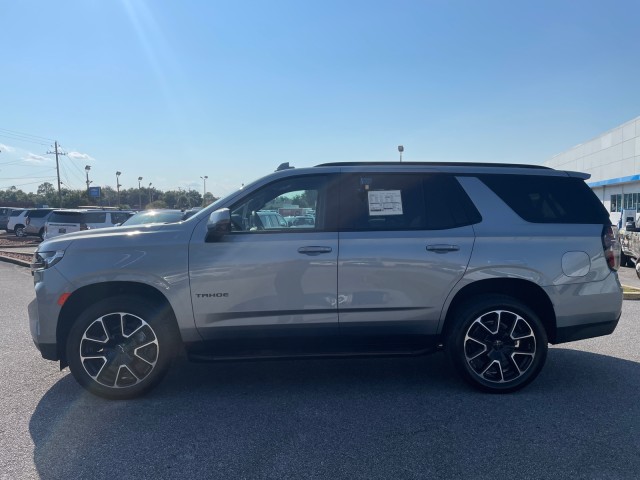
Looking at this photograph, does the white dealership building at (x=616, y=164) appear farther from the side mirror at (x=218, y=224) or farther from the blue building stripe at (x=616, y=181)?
the side mirror at (x=218, y=224)

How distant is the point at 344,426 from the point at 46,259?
9.44ft

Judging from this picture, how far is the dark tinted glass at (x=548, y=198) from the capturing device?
445cm

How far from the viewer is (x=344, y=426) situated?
11.9 ft

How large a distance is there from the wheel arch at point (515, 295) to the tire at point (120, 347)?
2483 mm

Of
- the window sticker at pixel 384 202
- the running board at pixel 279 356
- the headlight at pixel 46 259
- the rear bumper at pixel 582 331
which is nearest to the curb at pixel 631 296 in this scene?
the rear bumper at pixel 582 331

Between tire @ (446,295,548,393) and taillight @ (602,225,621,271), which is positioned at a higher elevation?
taillight @ (602,225,621,271)

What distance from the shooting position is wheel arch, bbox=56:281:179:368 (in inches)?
164

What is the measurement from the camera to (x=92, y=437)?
3506mm

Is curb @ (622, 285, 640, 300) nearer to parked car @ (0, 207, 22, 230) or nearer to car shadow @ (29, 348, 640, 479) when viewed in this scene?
car shadow @ (29, 348, 640, 479)

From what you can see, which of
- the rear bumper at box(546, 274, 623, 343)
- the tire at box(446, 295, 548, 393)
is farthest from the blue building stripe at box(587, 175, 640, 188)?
the tire at box(446, 295, 548, 393)

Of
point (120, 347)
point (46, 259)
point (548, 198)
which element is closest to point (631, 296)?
point (548, 198)

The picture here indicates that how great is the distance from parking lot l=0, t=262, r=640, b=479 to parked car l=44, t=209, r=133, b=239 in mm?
13418

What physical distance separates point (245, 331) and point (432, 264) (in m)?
1.71

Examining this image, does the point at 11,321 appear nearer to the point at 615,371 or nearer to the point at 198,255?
the point at 198,255
